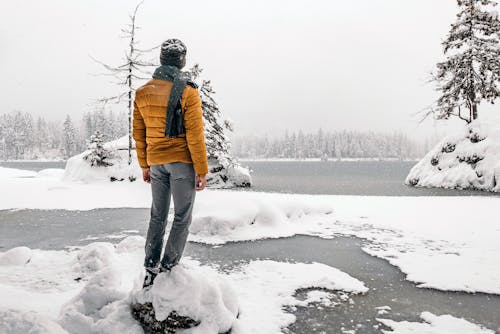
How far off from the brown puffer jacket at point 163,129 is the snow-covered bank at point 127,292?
106 centimetres

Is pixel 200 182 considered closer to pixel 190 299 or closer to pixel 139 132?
pixel 139 132

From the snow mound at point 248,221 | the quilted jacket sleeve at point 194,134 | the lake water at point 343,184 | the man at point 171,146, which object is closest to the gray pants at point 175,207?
the man at point 171,146

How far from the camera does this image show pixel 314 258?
5.63 metres

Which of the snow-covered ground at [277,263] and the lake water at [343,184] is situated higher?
the snow-covered ground at [277,263]

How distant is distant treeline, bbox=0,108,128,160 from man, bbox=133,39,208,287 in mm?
94981

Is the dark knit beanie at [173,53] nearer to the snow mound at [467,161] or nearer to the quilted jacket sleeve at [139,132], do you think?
the quilted jacket sleeve at [139,132]

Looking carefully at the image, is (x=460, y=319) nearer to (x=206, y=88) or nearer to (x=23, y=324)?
(x=23, y=324)

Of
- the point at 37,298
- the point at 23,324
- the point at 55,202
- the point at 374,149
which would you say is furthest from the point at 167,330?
the point at 374,149

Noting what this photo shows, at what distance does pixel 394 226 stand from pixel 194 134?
274 inches

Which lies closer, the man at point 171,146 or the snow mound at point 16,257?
the man at point 171,146

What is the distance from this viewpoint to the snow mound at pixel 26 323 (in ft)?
8.00

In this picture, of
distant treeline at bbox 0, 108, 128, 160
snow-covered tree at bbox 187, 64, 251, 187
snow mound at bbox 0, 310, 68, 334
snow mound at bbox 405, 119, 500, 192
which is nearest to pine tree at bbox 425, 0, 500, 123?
snow mound at bbox 405, 119, 500, 192

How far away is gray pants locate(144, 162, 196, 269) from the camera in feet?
9.98

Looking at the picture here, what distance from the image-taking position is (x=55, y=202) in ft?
43.2
